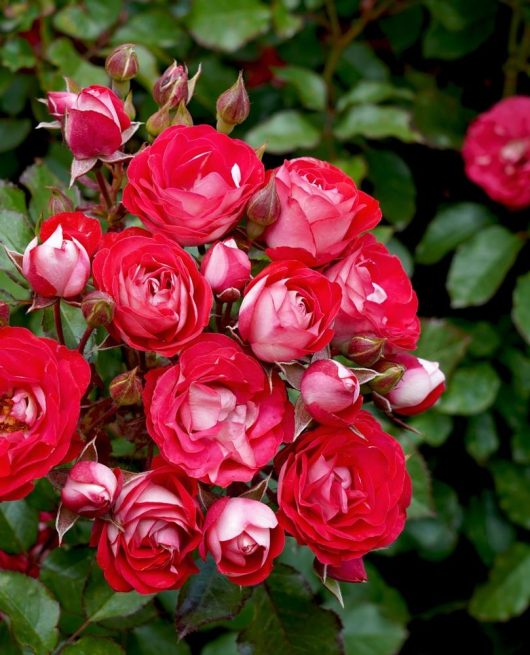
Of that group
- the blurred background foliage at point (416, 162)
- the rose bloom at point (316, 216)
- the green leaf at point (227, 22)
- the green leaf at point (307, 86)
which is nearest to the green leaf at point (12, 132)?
the blurred background foliage at point (416, 162)

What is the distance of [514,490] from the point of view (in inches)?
58.8

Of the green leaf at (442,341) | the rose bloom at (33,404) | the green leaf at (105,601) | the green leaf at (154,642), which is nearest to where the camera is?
the rose bloom at (33,404)

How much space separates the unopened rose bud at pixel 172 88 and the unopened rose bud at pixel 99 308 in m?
0.22

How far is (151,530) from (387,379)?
0.21 metres

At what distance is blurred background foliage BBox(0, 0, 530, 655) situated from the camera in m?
1.31

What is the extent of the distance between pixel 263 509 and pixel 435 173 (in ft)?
3.57

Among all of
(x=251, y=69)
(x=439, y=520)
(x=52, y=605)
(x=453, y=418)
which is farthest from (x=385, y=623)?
(x=251, y=69)

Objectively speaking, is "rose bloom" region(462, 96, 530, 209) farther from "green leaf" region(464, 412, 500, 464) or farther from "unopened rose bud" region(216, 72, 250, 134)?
"unopened rose bud" region(216, 72, 250, 134)

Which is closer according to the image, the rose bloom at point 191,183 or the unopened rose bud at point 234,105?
the rose bloom at point 191,183

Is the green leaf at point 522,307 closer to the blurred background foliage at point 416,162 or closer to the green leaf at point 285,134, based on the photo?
the blurred background foliage at point 416,162

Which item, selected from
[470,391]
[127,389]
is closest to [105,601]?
[127,389]

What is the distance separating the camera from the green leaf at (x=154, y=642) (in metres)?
0.95

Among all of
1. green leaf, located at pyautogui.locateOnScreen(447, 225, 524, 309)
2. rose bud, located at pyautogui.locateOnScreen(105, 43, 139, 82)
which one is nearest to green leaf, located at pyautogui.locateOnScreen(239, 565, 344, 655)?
rose bud, located at pyautogui.locateOnScreen(105, 43, 139, 82)

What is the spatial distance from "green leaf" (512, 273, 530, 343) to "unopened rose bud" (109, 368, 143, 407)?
32.2 inches
